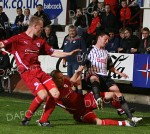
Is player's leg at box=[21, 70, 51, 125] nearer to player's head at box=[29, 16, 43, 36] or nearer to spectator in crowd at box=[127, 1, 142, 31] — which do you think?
player's head at box=[29, 16, 43, 36]

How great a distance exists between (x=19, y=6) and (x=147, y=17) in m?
7.06

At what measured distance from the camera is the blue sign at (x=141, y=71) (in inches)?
743

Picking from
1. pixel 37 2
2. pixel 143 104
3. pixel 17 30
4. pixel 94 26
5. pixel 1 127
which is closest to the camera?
pixel 1 127

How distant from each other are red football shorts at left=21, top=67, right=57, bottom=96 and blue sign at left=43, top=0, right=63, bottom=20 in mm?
13446

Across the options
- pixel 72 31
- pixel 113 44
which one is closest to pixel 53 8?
pixel 113 44

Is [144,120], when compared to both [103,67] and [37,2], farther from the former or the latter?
[37,2]

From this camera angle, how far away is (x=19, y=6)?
26.8 metres

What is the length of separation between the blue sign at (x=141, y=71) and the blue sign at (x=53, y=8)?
7159mm

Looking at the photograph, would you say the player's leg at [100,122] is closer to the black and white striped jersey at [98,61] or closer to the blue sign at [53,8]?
the black and white striped jersey at [98,61]

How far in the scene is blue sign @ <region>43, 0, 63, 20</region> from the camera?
2556 cm

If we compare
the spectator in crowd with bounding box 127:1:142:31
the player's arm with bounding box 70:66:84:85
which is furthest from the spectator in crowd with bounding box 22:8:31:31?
the player's arm with bounding box 70:66:84:85

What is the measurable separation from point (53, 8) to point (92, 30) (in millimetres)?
4350

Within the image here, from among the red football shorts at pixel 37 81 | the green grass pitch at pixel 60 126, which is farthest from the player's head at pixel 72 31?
the red football shorts at pixel 37 81

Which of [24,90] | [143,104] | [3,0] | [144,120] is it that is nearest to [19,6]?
[3,0]
